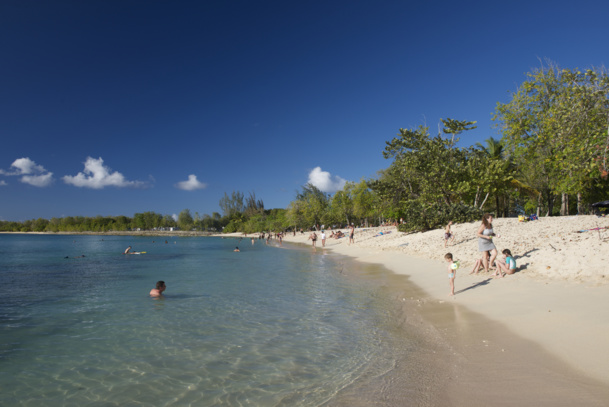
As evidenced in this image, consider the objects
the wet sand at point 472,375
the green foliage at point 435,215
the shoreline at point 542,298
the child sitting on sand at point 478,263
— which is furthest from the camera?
the green foliage at point 435,215

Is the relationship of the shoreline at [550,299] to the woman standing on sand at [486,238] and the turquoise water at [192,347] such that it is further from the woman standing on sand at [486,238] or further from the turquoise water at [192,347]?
the turquoise water at [192,347]

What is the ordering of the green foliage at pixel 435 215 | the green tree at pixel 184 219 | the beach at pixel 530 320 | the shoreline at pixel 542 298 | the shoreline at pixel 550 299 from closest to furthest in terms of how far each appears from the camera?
the beach at pixel 530 320 < the shoreline at pixel 550 299 < the shoreline at pixel 542 298 < the green foliage at pixel 435 215 < the green tree at pixel 184 219

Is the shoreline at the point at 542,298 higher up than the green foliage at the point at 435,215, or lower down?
lower down

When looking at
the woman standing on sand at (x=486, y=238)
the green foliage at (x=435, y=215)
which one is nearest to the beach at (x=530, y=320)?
the woman standing on sand at (x=486, y=238)

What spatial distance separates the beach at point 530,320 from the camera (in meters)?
4.79

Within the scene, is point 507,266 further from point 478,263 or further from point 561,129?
point 561,129

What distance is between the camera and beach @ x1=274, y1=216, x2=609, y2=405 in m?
4.79

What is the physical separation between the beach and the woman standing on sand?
619 millimetres

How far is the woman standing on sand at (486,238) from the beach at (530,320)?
619mm

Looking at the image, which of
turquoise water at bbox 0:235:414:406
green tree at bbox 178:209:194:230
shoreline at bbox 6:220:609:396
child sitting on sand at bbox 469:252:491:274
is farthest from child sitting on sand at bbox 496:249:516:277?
green tree at bbox 178:209:194:230

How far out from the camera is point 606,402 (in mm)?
4125

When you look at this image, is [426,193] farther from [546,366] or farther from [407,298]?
[546,366]

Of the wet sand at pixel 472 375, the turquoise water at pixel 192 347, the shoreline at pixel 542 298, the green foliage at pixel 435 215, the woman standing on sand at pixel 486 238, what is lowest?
the turquoise water at pixel 192 347

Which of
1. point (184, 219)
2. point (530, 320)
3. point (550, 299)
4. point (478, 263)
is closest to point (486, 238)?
point (478, 263)
